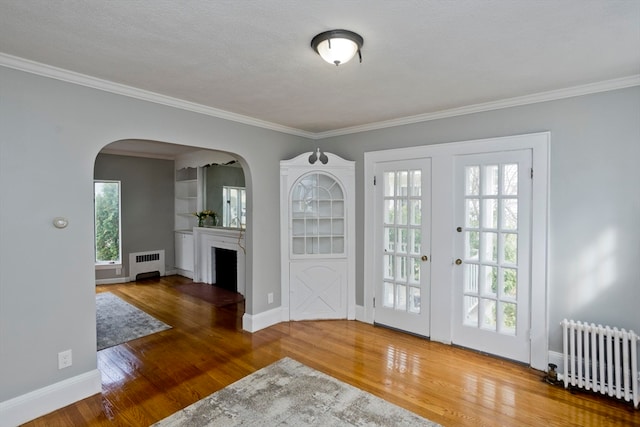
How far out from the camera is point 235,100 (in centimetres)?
314

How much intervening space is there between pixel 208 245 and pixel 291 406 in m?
4.37

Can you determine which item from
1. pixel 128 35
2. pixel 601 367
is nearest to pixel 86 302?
pixel 128 35

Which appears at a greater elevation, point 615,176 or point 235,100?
point 235,100

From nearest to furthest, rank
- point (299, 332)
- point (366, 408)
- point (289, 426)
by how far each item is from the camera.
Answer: point (289, 426) → point (366, 408) → point (299, 332)

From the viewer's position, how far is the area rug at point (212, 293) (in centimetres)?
518

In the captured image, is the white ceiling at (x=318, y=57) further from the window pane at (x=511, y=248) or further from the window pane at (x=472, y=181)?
the window pane at (x=511, y=248)

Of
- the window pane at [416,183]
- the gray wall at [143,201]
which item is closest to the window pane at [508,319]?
the window pane at [416,183]

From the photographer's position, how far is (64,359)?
8.25 feet

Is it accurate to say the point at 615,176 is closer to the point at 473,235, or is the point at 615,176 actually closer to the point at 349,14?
the point at 473,235

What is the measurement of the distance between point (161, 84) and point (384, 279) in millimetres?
3153

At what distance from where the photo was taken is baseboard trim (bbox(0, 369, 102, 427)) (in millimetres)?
2248

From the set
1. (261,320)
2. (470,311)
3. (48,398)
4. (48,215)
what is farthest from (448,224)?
(48,398)

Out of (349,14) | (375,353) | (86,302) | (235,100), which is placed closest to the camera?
(349,14)

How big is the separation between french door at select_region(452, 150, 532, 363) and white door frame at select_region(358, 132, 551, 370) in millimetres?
60
